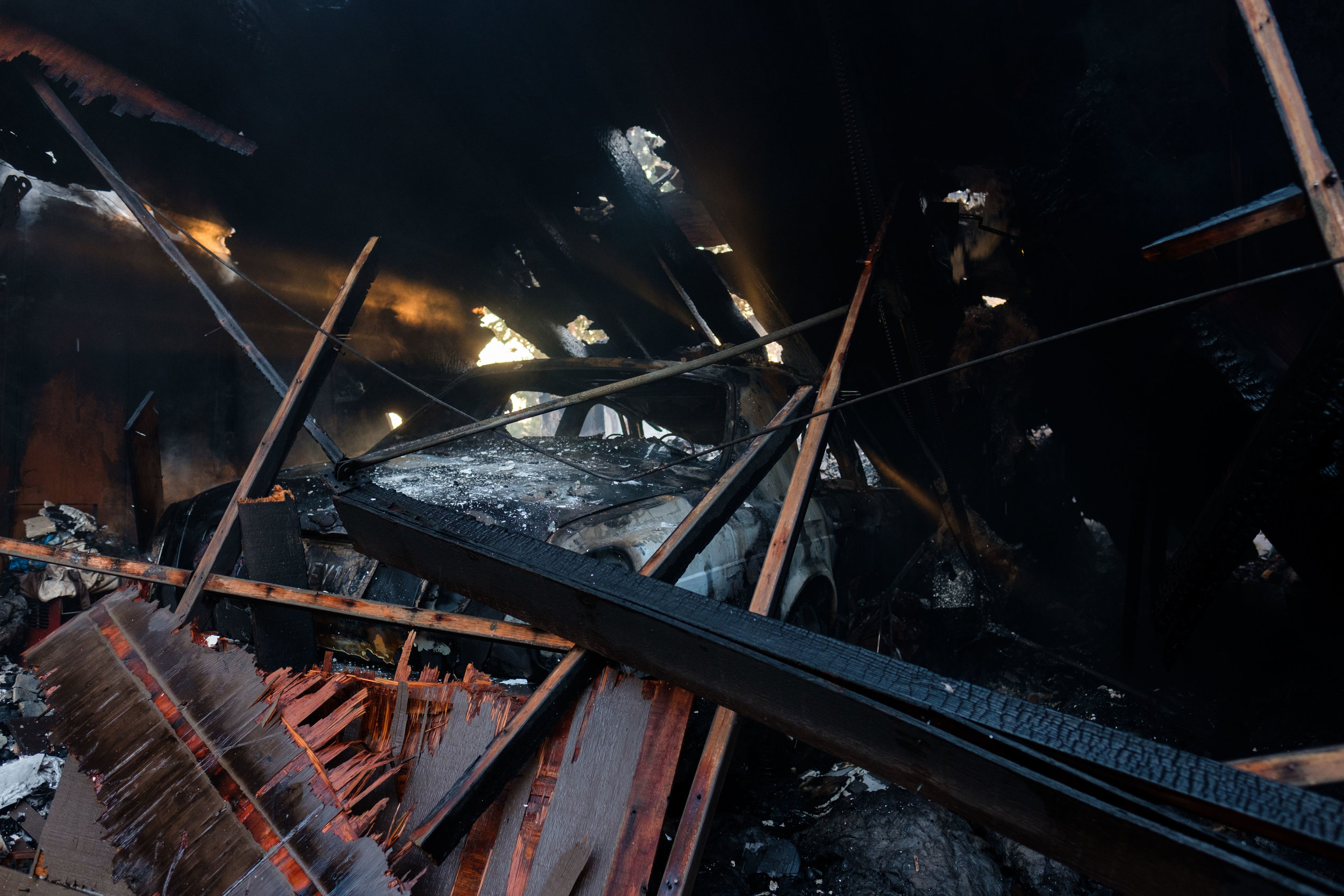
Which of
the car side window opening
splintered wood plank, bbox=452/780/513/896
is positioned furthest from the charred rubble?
the car side window opening

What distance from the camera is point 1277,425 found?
5.81 feet

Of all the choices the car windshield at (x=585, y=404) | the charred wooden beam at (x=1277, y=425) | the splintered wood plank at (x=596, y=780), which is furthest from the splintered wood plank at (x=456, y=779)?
the car windshield at (x=585, y=404)

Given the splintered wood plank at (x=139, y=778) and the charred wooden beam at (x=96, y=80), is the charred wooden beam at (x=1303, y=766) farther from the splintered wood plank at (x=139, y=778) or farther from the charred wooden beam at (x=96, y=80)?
the charred wooden beam at (x=96, y=80)

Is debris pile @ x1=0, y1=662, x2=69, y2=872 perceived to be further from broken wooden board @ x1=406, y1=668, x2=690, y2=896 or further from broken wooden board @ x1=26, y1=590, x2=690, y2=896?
broken wooden board @ x1=406, y1=668, x2=690, y2=896

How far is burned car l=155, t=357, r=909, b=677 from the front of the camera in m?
2.25

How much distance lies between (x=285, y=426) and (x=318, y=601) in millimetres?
843

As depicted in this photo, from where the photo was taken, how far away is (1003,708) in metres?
1.05

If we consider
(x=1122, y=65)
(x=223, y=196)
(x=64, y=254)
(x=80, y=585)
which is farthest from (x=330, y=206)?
(x=1122, y=65)

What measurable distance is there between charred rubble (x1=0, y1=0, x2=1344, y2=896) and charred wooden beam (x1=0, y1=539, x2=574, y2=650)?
20 mm

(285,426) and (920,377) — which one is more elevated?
(920,377)

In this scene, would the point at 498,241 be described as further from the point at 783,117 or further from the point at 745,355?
the point at 783,117

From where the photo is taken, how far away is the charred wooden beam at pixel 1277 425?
1.28 meters

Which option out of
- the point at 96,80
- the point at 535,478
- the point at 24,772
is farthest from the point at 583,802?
the point at 96,80

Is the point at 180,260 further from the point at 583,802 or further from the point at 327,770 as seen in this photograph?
the point at 583,802
